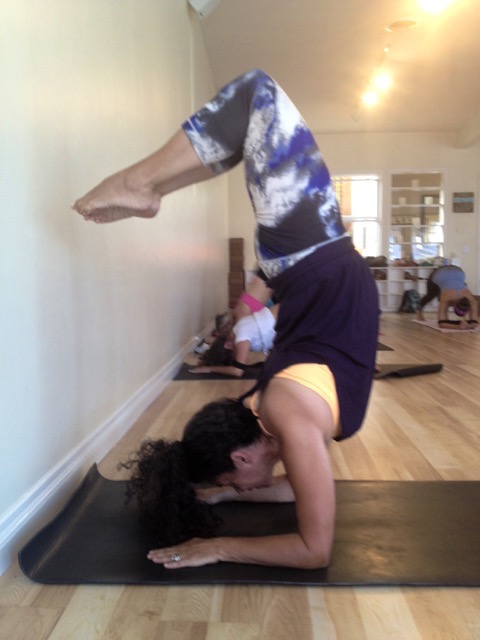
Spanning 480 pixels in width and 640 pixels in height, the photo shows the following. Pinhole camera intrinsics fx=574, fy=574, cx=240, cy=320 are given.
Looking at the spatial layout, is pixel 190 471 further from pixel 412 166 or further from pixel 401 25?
pixel 412 166

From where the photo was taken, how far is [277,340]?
1.56 m

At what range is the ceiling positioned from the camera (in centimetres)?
509

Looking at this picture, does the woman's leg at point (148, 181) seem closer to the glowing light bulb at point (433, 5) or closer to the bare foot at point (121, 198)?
the bare foot at point (121, 198)

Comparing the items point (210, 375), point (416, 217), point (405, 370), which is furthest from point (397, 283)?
point (210, 375)

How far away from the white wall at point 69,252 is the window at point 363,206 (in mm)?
6684

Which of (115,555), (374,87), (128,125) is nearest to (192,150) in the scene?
(115,555)

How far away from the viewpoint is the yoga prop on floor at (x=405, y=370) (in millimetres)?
3903

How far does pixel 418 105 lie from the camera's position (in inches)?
318

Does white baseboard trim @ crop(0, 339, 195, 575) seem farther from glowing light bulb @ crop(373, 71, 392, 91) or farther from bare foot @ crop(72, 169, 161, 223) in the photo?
glowing light bulb @ crop(373, 71, 392, 91)

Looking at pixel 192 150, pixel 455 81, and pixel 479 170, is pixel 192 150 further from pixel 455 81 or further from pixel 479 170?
pixel 479 170

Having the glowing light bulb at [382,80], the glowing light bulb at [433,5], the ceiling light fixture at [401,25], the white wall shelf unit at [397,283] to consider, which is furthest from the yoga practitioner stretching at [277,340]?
the white wall shelf unit at [397,283]

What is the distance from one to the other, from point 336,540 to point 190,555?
40cm

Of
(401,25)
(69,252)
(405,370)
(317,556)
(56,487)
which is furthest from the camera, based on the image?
(401,25)

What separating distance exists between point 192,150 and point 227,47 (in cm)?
530
